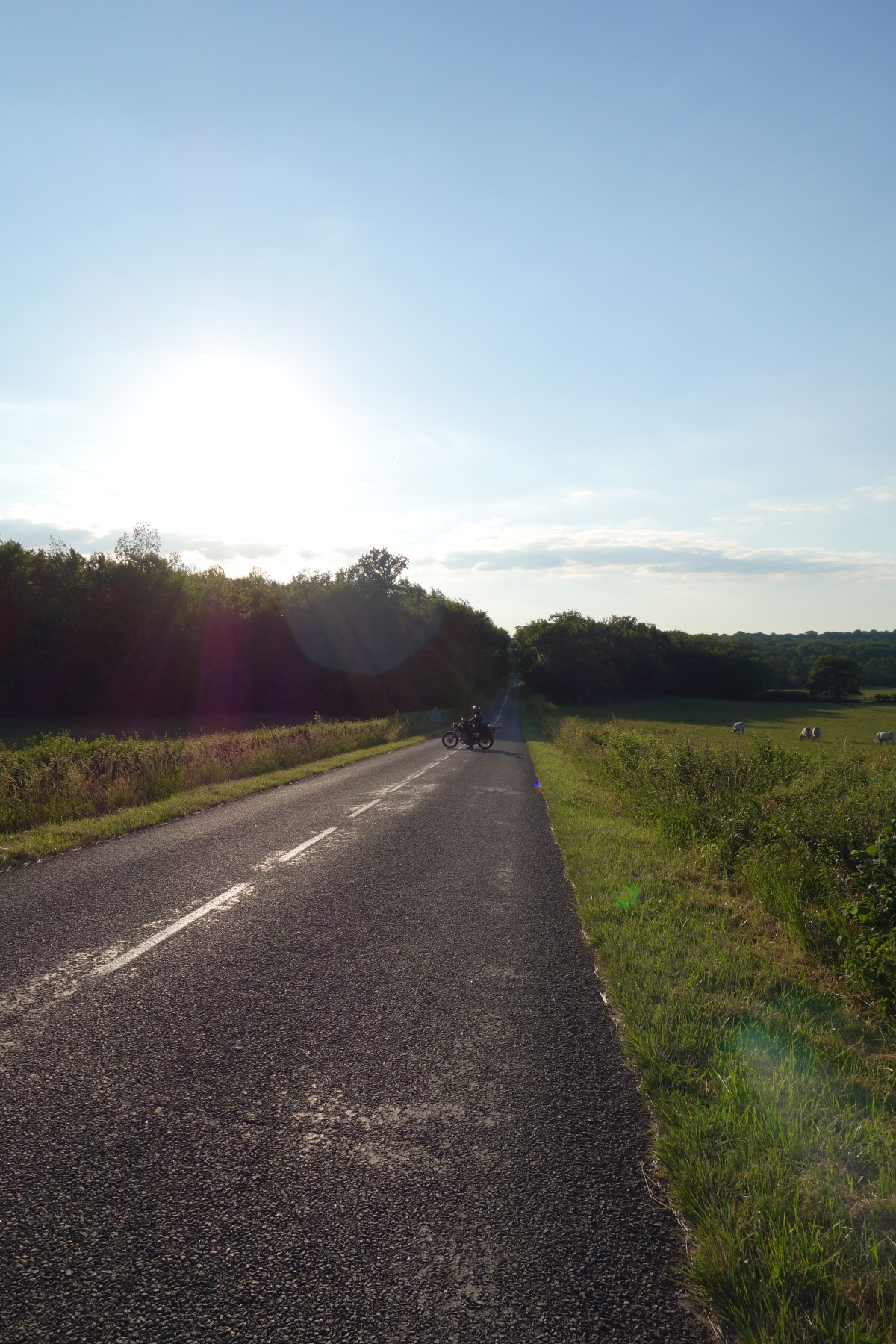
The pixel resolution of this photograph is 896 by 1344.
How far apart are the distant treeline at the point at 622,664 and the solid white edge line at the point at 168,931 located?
278 feet

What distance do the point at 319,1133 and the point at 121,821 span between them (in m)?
9.36

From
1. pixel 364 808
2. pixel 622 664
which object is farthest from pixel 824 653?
pixel 364 808

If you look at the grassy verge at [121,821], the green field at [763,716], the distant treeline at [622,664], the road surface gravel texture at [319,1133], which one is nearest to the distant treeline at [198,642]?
the green field at [763,716]

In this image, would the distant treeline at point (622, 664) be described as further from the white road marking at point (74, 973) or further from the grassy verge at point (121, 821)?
the white road marking at point (74, 973)

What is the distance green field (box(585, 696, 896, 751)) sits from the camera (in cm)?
5631

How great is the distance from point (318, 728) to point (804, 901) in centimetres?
2418

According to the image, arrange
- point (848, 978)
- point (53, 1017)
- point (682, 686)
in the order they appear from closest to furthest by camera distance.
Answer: point (53, 1017) < point (848, 978) < point (682, 686)

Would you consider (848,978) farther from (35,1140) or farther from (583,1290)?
(35,1140)

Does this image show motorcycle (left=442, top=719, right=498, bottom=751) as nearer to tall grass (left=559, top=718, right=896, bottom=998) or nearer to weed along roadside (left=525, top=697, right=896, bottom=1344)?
tall grass (left=559, top=718, right=896, bottom=998)

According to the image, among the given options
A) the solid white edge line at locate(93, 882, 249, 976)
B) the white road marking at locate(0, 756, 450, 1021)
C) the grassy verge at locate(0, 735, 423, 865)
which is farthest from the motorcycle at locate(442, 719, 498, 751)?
the white road marking at locate(0, 756, 450, 1021)

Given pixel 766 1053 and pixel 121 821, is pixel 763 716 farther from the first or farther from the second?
pixel 766 1053

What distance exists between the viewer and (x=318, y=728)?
29469mm

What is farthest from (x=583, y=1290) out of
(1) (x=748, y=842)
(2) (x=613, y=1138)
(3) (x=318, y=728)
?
(3) (x=318, y=728)

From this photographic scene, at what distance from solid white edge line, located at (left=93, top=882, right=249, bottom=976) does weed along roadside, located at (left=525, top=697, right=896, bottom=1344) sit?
3.40 metres
